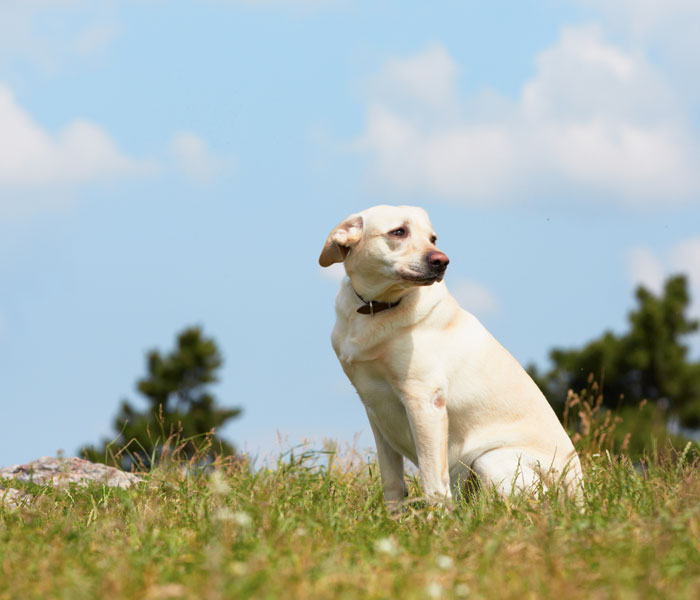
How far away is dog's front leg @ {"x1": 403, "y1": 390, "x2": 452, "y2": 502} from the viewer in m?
5.82

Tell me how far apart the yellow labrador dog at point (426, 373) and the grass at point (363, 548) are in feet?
1.68

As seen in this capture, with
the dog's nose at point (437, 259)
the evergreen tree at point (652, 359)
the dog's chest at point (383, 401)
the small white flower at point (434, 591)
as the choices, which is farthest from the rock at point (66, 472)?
the evergreen tree at point (652, 359)

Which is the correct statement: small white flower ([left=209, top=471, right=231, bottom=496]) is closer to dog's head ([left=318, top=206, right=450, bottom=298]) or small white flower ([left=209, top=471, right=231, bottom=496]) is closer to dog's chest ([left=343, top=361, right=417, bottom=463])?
dog's chest ([left=343, top=361, right=417, bottom=463])

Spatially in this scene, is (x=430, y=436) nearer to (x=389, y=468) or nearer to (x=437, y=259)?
(x=389, y=468)

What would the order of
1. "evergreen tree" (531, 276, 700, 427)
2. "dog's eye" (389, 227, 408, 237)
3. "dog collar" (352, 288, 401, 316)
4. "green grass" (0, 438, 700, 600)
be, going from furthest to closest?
"evergreen tree" (531, 276, 700, 427) → "dog collar" (352, 288, 401, 316) → "dog's eye" (389, 227, 408, 237) → "green grass" (0, 438, 700, 600)

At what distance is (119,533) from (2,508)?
1.67m

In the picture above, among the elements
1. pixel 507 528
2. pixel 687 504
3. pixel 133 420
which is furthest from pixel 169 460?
pixel 133 420

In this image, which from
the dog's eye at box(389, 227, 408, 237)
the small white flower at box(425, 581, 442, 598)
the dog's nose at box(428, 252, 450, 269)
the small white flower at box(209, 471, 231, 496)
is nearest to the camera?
the small white flower at box(425, 581, 442, 598)

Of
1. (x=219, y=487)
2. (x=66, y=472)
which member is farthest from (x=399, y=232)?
(x=66, y=472)

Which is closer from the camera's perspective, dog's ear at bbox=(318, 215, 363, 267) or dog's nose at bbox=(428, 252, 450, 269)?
dog's nose at bbox=(428, 252, 450, 269)

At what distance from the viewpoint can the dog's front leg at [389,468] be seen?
6.36 meters

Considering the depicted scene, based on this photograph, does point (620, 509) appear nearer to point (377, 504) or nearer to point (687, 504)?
point (687, 504)

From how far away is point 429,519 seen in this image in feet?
17.1

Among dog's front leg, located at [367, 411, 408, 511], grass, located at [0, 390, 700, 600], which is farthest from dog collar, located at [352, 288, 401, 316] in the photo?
grass, located at [0, 390, 700, 600]
